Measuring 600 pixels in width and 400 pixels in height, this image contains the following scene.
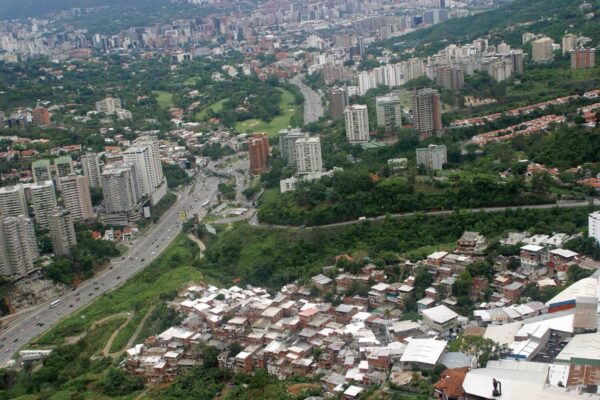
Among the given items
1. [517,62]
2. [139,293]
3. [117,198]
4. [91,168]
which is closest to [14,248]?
[139,293]

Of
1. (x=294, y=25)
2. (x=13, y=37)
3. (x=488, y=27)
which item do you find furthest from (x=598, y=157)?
(x=13, y=37)

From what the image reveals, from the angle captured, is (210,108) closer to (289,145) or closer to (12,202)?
(289,145)

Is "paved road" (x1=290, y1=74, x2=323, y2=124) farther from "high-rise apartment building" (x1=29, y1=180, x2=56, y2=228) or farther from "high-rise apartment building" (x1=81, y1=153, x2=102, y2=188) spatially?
"high-rise apartment building" (x1=29, y1=180, x2=56, y2=228)

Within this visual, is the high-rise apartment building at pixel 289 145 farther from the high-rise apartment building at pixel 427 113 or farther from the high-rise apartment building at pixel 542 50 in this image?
the high-rise apartment building at pixel 542 50

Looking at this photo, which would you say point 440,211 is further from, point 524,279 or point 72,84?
point 72,84

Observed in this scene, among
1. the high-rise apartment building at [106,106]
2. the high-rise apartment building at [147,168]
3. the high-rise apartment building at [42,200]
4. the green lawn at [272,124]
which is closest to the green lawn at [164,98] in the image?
the high-rise apartment building at [106,106]

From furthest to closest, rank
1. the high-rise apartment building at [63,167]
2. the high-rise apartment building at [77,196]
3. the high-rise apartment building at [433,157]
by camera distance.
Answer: the high-rise apartment building at [63,167] → the high-rise apartment building at [77,196] → the high-rise apartment building at [433,157]
